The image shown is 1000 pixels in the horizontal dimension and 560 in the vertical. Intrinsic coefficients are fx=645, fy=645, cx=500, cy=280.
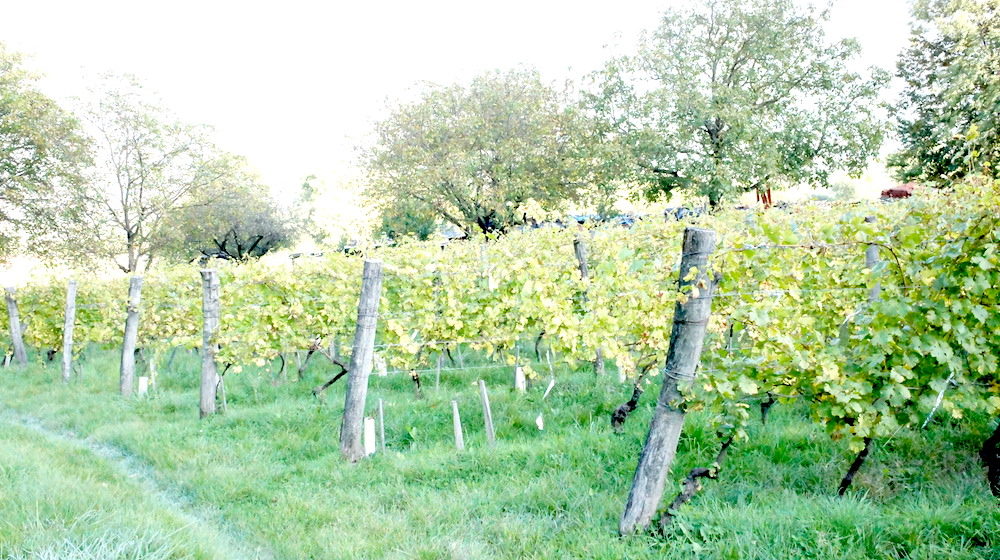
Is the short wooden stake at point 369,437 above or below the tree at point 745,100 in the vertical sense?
below

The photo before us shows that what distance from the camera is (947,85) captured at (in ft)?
69.0

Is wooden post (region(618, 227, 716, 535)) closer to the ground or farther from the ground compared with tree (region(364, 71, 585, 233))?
closer to the ground

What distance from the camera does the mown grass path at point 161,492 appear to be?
386 cm

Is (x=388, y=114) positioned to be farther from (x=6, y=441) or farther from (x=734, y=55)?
(x=6, y=441)

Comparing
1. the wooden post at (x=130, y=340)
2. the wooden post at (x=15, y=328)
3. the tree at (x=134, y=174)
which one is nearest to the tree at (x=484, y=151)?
the tree at (x=134, y=174)

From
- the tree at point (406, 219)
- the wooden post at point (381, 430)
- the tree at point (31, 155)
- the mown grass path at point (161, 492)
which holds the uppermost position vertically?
the tree at point (31, 155)

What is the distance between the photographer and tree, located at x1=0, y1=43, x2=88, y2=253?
766 inches

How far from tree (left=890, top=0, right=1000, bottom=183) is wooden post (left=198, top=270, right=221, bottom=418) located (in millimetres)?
17470

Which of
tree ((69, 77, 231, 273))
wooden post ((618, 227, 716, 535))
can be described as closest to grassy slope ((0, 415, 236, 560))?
wooden post ((618, 227, 716, 535))

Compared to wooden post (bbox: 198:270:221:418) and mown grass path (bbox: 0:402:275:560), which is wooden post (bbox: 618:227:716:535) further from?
wooden post (bbox: 198:270:221:418)

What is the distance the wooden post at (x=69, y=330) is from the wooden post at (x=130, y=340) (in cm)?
167

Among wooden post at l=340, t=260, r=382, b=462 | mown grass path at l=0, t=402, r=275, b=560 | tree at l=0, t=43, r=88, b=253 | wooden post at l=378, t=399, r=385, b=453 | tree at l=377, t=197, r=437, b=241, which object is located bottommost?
mown grass path at l=0, t=402, r=275, b=560

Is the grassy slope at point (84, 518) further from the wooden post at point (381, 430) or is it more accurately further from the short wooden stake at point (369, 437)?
the wooden post at point (381, 430)

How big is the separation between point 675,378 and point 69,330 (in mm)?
9833
